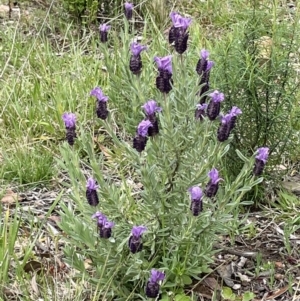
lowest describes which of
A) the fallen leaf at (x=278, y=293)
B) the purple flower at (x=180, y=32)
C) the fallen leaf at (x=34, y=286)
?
the fallen leaf at (x=278, y=293)

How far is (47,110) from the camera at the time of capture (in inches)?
120

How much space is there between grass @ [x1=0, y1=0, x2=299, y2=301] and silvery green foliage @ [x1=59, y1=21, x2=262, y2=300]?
10cm

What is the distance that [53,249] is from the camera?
2309mm

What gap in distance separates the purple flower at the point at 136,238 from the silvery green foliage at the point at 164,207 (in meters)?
0.10

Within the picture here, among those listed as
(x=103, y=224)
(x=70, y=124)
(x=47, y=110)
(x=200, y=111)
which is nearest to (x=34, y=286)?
(x=103, y=224)

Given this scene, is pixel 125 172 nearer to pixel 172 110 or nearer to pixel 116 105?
pixel 116 105

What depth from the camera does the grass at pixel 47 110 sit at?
6.86 feet

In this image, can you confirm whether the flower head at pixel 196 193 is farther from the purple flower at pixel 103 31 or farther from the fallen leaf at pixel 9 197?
the fallen leaf at pixel 9 197

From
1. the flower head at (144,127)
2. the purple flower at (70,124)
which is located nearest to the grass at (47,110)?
the purple flower at (70,124)

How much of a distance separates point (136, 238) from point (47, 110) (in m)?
1.44

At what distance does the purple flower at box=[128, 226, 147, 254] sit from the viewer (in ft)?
5.69

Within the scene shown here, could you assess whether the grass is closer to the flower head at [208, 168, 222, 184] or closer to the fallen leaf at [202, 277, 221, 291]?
the fallen leaf at [202, 277, 221, 291]

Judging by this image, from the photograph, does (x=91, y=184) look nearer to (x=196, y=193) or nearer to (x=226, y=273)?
(x=196, y=193)

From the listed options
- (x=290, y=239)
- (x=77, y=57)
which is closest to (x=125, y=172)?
(x=290, y=239)
